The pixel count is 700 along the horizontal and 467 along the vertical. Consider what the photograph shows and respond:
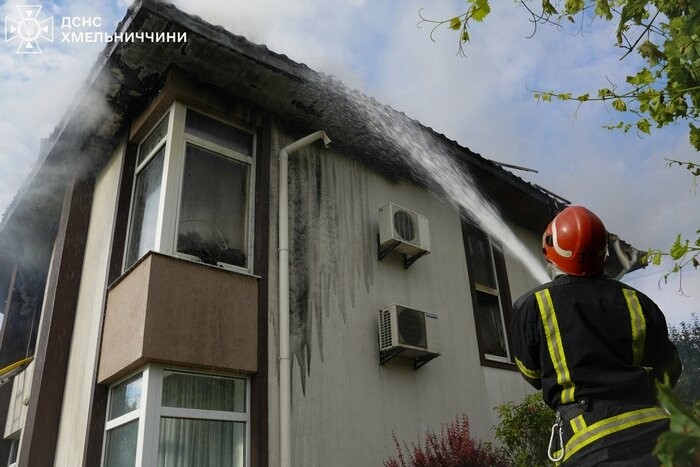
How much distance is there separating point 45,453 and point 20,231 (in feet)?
18.7

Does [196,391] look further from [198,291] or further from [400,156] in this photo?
[400,156]

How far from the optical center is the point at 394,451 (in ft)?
23.2

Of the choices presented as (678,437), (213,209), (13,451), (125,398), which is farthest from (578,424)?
(13,451)

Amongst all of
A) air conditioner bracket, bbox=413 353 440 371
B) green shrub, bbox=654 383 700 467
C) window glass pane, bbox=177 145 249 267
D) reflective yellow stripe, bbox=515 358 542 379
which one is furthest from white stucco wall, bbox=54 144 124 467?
green shrub, bbox=654 383 700 467

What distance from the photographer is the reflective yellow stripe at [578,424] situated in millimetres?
2824

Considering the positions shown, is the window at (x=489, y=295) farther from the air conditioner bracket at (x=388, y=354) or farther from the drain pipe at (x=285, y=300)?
the drain pipe at (x=285, y=300)

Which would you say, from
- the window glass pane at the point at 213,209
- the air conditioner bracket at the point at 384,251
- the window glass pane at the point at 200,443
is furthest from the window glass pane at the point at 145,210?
the air conditioner bracket at the point at 384,251

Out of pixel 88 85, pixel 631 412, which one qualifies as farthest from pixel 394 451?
pixel 88 85

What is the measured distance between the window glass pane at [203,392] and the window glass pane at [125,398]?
1.15 ft

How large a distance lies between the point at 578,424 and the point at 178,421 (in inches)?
159

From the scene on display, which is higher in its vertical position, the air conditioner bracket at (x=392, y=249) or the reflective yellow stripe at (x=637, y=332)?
the air conditioner bracket at (x=392, y=249)

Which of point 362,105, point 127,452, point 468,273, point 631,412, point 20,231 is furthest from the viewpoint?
point 20,231

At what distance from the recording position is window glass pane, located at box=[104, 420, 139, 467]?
5.82 meters

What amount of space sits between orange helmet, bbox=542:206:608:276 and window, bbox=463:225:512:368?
6.01 meters
